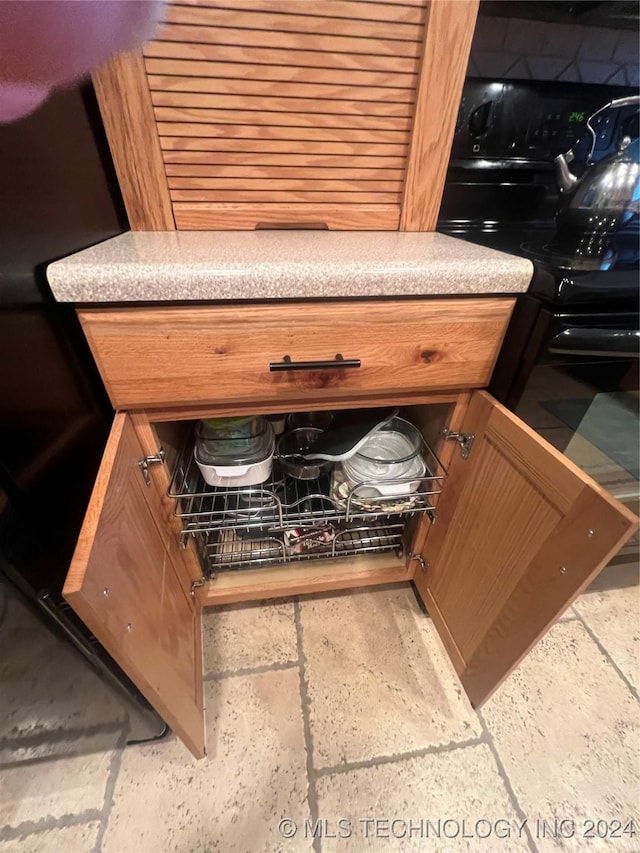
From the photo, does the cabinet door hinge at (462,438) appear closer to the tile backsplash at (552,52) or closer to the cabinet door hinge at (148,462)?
the cabinet door hinge at (148,462)

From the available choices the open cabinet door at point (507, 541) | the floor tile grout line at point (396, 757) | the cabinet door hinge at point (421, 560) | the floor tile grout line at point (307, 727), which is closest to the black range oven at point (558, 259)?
the open cabinet door at point (507, 541)

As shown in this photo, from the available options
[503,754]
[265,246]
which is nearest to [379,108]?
[265,246]

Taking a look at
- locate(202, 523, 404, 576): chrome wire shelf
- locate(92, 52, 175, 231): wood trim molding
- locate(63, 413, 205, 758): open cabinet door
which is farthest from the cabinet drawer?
locate(202, 523, 404, 576): chrome wire shelf

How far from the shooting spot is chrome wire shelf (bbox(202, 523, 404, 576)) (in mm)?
1005

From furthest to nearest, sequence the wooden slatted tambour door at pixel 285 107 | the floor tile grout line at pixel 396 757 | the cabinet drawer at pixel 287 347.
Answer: the floor tile grout line at pixel 396 757, the wooden slatted tambour door at pixel 285 107, the cabinet drawer at pixel 287 347

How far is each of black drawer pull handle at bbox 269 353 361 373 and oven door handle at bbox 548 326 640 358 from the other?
1.05 ft

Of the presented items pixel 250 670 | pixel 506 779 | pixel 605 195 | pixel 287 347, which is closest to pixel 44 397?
pixel 287 347

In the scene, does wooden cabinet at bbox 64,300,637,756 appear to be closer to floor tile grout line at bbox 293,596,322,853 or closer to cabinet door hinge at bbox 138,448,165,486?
cabinet door hinge at bbox 138,448,165,486

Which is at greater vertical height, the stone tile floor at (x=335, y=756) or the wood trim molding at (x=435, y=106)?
the wood trim molding at (x=435, y=106)

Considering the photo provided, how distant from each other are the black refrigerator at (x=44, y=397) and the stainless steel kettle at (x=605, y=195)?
88 centimetres

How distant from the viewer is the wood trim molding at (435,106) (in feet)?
2.26

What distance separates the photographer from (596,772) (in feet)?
2.63

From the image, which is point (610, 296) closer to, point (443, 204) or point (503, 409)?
point (503, 409)

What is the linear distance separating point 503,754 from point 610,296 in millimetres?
957
